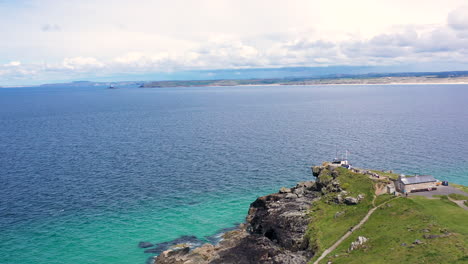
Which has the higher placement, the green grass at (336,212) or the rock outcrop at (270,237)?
the green grass at (336,212)

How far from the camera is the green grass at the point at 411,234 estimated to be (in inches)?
1834

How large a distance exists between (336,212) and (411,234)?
56.4 feet

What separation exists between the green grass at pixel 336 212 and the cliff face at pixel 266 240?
1954mm

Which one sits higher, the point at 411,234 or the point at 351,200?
the point at 411,234

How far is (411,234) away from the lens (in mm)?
53062

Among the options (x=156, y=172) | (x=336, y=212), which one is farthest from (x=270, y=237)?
(x=156, y=172)

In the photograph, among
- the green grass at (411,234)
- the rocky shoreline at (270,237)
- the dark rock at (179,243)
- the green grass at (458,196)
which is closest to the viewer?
the green grass at (411,234)

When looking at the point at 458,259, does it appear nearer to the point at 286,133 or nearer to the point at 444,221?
the point at 444,221

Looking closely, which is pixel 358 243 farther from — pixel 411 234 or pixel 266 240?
pixel 266 240

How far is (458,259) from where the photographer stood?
43.7 meters

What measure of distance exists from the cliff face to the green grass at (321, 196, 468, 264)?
936cm

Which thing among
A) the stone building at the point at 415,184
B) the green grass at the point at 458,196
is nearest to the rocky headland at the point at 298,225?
the stone building at the point at 415,184

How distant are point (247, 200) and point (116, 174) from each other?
44.8m

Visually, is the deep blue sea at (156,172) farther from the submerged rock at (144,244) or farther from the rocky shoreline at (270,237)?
the rocky shoreline at (270,237)
